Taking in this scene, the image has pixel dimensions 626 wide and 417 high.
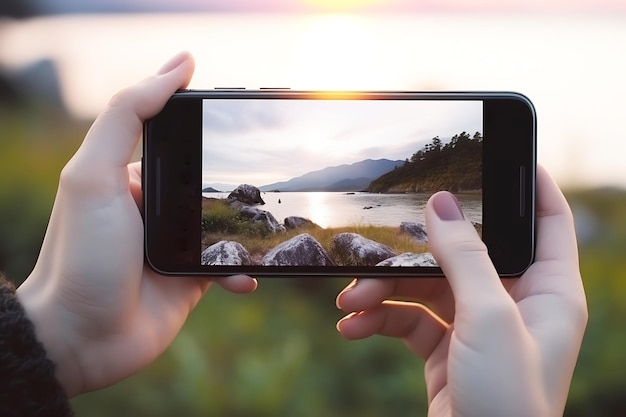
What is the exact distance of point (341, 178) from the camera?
2.30ft

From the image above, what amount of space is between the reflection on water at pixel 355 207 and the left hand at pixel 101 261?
99 mm

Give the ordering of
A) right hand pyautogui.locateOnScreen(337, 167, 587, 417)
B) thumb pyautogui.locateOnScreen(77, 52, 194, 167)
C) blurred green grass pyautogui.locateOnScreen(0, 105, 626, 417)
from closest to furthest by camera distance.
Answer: right hand pyautogui.locateOnScreen(337, 167, 587, 417)
thumb pyautogui.locateOnScreen(77, 52, 194, 167)
blurred green grass pyautogui.locateOnScreen(0, 105, 626, 417)

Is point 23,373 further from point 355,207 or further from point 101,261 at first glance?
point 355,207

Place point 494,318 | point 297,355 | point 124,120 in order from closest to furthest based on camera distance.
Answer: point 494,318, point 124,120, point 297,355

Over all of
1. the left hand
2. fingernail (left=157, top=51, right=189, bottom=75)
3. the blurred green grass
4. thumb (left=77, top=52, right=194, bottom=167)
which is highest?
fingernail (left=157, top=51, right=189, bottom=75)

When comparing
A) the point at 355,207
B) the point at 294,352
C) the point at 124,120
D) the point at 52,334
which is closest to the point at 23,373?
the point at 52,334

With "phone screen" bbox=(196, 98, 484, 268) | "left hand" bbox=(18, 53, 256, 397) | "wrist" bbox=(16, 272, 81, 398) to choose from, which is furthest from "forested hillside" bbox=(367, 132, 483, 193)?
"wrist" bbox=(16, 272, 81, 398)

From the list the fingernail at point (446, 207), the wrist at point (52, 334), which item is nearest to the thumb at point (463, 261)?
the fingernail at point (446, 207)

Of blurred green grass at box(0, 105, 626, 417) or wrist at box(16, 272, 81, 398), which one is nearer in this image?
wrist at box(16, 272, 81, 398)

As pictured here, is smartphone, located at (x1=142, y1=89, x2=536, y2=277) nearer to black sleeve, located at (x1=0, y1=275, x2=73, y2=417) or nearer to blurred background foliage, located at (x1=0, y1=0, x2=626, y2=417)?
black sleeve, located at (x1=0, y1=275, x2=73, y2=417)

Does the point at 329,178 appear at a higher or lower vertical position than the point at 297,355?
higher

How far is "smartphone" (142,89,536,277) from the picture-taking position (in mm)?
696

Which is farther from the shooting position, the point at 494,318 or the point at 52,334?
the point at 52,334

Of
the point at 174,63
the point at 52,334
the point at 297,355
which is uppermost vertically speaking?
the point at 174,63
